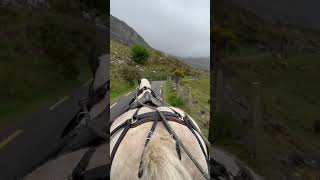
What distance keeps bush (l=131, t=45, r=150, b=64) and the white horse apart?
169ft

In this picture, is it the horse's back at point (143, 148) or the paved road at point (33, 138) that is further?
the horse's back at point (143, 148)

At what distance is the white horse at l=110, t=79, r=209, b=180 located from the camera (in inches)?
73.4

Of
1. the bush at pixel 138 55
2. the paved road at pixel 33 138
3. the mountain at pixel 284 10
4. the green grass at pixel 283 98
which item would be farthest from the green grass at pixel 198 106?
the bush at pixel 138 55

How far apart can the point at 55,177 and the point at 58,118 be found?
11.4 inches

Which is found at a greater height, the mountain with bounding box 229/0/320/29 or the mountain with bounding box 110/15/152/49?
the mountain with bounding box 110/15/152/49

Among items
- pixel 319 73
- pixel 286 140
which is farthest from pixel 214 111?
pixel 319 73

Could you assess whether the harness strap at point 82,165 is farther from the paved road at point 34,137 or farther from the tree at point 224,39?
the tree at point 224,39

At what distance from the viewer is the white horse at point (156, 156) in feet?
6.11

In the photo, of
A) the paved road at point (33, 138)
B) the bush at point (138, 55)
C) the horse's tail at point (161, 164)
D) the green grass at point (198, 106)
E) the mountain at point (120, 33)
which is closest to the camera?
the paved road at point (33, 138)

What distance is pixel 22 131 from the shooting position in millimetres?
1692

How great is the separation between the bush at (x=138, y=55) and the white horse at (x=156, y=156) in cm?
5165

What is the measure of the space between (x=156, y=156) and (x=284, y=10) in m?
1.00

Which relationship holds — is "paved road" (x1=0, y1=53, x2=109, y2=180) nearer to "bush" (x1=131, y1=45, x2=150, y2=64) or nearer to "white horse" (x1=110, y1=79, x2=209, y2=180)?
"white horse" (x1=110, y1=79, x2=209, y2=180)

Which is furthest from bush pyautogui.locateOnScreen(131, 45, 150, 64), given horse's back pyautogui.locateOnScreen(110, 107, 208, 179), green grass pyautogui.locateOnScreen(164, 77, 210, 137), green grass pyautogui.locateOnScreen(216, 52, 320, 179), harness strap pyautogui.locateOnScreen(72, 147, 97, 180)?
green grass pyautogui.locateOnScreen(216, 52, 320, 179)
